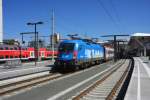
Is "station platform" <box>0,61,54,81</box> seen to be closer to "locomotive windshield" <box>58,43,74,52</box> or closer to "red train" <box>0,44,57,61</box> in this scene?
"locomotive windshield" <box>58,43,74,52</box>

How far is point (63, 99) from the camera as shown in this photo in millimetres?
14078

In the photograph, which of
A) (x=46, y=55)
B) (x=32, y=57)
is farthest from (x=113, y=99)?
(x=46, y=55)

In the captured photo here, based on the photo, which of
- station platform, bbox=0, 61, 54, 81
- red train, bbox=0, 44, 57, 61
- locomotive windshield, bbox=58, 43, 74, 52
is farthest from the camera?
red train, bbox=0, 44, 57, 61

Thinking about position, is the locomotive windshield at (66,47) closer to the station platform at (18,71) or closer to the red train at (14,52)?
the station platform at (18,71)

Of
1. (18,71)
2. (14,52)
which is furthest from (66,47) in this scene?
(14,52)

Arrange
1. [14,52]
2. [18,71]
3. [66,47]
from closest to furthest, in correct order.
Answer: [18,71]
[66,47]
[14,52]

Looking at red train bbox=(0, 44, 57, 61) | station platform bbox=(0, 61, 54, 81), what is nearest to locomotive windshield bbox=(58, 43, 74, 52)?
station platform bbox=(0, 61, 54, 81)

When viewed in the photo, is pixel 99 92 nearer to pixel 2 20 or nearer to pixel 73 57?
pixel 73 57

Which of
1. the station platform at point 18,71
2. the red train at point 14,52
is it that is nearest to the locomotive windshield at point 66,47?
the station platform at point 18,71

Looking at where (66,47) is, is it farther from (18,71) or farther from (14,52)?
(14,52)

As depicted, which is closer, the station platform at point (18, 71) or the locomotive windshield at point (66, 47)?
the station platform at point (18, 71)

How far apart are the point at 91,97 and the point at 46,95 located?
2147 millimetres

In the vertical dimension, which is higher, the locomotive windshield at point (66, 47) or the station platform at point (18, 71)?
the locomotive windshield at point (66, 47)

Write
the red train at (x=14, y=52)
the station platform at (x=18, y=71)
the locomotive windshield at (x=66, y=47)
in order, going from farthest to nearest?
1. the red train at (x=14, y=52)
2. the locomotive windshield at (x=66, y=47)
3. the station platform at (x=18, y=71)
